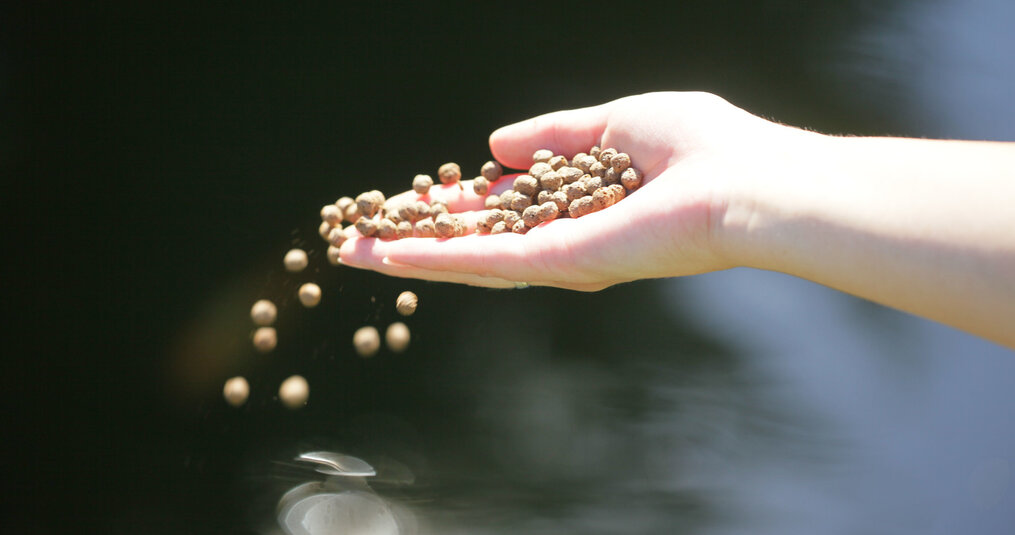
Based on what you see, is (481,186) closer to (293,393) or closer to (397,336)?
(397,336)

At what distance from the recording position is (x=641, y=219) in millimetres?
854

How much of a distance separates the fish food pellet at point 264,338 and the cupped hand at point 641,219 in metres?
0.30

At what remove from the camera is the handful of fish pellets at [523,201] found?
980 mm

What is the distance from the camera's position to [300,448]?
128 cm

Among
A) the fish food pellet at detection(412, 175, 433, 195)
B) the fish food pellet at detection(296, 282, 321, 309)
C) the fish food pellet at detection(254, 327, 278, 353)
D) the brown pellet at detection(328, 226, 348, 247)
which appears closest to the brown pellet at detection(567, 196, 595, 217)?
the fish food pellet at detection(412, 175, 433, 195)

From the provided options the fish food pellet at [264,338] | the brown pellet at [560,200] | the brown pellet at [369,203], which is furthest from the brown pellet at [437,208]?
the fish food pellet at [264,338]

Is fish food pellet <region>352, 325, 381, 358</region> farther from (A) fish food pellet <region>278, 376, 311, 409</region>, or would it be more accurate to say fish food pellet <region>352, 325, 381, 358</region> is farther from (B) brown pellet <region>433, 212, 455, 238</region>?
(B) brown pellet <region>433, 212, 455, 238</region>

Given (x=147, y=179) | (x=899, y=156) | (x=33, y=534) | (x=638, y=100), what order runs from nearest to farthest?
(x=899, y=156) < (x=638, y=100) < (x=33, y=534) < (x=147, y=179)

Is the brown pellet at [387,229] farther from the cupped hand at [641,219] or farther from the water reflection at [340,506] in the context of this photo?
the water reflection at [340,506]

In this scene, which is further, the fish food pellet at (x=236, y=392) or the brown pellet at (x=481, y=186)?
the fish food pellet at (x=236, y=392)

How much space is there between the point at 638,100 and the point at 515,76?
0.52 meters

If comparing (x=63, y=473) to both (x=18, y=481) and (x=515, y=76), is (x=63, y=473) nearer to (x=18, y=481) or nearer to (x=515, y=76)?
(x=18, y=481)

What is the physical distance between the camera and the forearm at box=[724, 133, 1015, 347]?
632 mm

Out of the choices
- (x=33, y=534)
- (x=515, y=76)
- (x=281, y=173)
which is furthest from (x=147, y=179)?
(x=515, y=76)
